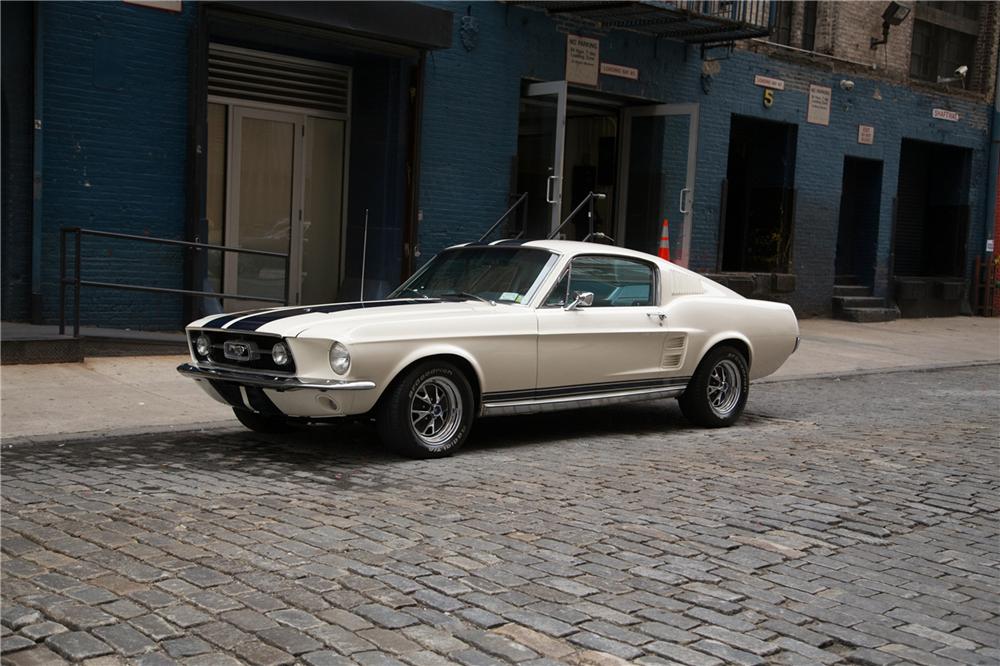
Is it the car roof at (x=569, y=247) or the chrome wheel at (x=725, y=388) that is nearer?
the car roof at (x=569, y=247)

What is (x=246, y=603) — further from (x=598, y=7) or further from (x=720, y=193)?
(x=720, y=193)

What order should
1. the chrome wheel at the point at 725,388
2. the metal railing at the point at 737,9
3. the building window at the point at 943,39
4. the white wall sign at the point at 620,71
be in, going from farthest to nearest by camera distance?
the building window at the point at 943,39 < the metal railing at the point at 737,9 < the white wall sign at the point at 620,71 < the chrome wheel at the point at 725,388

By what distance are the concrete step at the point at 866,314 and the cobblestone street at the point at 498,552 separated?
13530 mm

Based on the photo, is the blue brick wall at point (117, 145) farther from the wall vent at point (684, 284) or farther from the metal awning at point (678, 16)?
the wall vent at point (684, 284)

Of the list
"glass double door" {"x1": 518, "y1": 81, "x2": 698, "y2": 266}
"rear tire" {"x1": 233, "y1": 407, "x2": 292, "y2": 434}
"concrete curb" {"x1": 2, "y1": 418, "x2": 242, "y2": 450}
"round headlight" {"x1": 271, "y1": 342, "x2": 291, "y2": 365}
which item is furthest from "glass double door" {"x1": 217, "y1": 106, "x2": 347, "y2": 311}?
"round headlight" {"x1": 271, "y1": 342, "x2": 291, "y2": 365}

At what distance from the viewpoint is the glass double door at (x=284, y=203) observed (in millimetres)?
14555

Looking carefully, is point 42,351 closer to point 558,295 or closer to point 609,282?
point 558,295

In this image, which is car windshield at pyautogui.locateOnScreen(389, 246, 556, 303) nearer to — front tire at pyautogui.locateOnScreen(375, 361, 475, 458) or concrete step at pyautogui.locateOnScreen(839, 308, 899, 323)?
front tire at pyautogui.locateOnScreen(375, 361, 475, 458)

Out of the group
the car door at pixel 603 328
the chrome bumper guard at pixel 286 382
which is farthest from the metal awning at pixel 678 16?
the chrome bumper guard at pixel 286 382

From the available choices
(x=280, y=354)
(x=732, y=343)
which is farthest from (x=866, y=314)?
(x=280, y=354)

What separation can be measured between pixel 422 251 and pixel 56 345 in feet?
19.2

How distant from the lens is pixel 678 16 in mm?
16391

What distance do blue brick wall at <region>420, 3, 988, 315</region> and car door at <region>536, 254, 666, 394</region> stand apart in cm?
688

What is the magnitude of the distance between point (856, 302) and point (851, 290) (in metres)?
0.48
